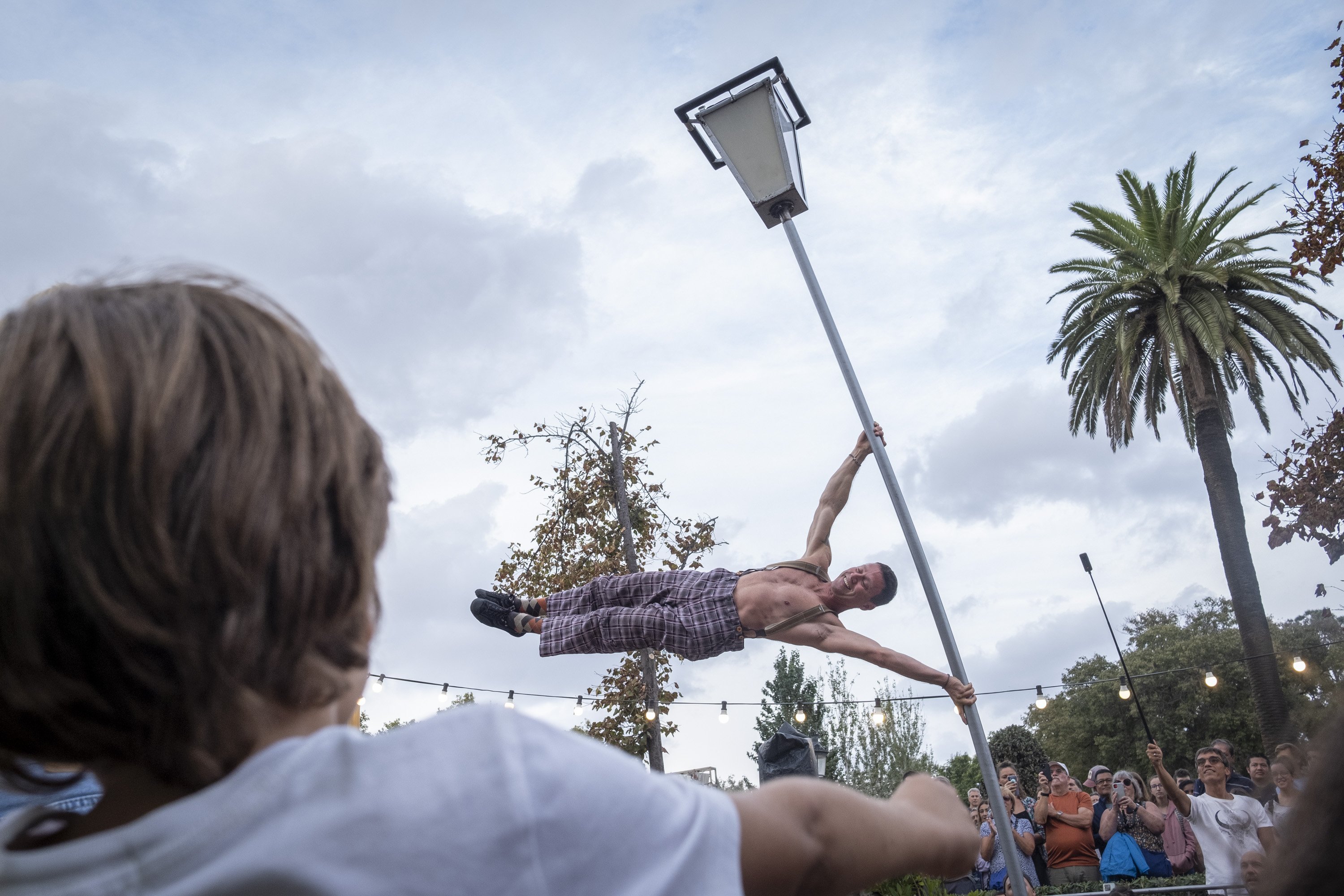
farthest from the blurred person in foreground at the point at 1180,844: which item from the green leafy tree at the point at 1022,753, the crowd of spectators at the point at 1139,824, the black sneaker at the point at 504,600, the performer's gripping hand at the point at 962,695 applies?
the green leafy tree at the point at 1022,753

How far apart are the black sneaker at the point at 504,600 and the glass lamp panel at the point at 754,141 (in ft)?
11.4

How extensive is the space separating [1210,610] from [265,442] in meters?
41.6

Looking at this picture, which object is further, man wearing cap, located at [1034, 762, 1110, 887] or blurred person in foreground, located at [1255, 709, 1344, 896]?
man wearing cap, located at [1034, 762, 1110, 887]

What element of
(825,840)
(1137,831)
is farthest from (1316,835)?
(1137,831)

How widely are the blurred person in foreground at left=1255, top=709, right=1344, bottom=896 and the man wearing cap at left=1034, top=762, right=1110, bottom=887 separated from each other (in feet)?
27.8

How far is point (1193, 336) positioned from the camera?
16.3m

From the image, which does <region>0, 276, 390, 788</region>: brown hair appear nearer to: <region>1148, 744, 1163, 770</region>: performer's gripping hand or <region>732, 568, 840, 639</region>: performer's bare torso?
<region>732, 568, 840, 639</region>: performer's bare torso

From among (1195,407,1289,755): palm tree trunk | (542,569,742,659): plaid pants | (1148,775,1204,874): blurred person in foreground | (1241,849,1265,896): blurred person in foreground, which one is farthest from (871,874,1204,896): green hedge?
(1195,407,1289,755): palm tree trunk

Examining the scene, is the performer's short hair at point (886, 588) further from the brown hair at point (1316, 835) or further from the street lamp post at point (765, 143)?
the brown hair at point (1316, 835)

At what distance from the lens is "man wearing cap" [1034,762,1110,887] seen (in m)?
8.03

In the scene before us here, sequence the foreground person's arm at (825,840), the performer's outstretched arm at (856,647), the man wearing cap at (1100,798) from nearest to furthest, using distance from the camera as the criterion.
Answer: the foreground person's arm at (825,840) → the performer's outstretched arm at (856,647) → the man wearing cap at (1100,798)

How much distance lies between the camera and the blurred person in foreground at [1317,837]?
0.56m

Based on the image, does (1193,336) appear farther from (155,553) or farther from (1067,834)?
(155,553)

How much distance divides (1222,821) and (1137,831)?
2070 millimetres
